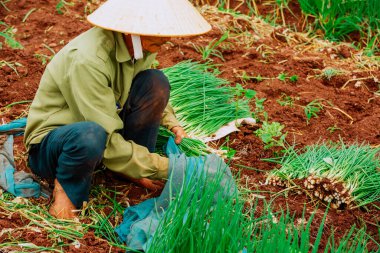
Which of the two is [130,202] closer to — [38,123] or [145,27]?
[38,123]

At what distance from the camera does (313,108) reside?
400 cm

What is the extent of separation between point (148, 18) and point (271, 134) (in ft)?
3.93

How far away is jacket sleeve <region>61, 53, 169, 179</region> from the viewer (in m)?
2.70

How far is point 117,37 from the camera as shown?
111 inches

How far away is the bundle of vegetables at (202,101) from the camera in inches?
145

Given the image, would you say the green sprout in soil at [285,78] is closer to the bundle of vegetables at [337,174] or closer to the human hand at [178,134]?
the bundle of vegetables at [337,174]

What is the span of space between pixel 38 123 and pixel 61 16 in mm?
2131

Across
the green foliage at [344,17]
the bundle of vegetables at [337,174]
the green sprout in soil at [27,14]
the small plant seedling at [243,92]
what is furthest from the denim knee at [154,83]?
the green foliage at [344,17]

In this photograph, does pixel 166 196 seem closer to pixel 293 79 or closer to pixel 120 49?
pixel 120 49

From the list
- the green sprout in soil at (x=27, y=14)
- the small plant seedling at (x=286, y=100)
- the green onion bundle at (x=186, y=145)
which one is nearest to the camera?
the green onion bundle at (x=186, y=145)

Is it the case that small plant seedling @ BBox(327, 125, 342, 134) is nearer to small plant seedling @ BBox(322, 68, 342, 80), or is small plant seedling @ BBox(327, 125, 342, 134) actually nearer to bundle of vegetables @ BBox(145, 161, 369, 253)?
small plant seedling @ BBox(322, 68, 342, 80)

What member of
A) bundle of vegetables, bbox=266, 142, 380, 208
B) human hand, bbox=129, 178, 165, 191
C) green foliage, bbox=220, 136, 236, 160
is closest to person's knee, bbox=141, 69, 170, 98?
human hand, bbox=129, 178, 165, 191

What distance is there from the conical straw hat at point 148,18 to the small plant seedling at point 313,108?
53.6 inches

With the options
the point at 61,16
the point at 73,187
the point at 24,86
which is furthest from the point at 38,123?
the point at 61,16
